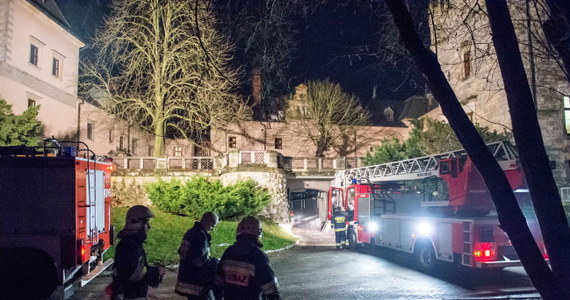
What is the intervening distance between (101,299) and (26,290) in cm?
344

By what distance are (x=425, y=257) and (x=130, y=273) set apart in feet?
33.0

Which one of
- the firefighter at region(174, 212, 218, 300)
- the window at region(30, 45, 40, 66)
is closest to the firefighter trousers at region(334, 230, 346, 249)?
the firefighter at region(174, 212, 218, 300)

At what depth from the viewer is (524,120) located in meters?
4.41

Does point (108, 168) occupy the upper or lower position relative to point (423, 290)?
upper

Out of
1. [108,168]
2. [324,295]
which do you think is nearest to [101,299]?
[108,168]

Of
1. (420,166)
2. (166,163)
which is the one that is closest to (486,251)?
(420,166)

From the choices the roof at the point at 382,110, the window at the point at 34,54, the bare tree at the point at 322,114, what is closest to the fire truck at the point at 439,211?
the window at the point at 34,54

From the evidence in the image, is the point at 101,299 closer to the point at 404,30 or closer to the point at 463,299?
the point at 463,299

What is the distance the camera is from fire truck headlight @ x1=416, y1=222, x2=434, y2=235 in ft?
41.6

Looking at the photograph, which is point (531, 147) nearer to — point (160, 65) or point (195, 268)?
point (195, 268)

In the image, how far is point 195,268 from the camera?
17.7 ft

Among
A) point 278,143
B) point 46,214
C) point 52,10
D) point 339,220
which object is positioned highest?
point 52,10

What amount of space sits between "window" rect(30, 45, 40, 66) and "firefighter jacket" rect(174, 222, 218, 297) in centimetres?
2438

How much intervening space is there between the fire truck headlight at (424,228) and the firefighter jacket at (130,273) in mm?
9324
